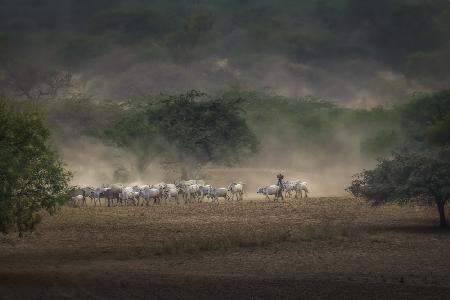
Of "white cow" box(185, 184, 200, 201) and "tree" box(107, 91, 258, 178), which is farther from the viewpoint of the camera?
"tree" box(107, 91, 258, 178)

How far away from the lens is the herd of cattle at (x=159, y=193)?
50.2m

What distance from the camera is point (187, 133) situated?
67.6 meters

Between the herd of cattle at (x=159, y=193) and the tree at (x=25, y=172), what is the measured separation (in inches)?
940

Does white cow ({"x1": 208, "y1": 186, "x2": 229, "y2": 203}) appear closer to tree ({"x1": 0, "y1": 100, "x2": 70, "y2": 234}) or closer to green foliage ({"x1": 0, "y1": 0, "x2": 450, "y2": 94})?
tree ({"x1": 0, "y1": 100, "x2": 70, "y2": 234})

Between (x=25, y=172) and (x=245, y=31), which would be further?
(x=245, y=31)

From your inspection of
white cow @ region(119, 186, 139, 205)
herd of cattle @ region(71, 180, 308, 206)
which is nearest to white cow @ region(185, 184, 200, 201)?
herd of cattle @ region(71, 180, 308, 206)

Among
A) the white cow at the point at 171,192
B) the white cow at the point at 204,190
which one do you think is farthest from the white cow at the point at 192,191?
the white cow at the point at 171,192

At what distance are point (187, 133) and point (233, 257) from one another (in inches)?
1609

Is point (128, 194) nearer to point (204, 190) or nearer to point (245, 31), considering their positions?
point (204, 190)

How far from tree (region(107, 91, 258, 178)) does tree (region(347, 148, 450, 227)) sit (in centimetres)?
3342

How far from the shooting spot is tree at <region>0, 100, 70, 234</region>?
77.9 ft

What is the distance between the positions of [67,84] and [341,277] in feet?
387

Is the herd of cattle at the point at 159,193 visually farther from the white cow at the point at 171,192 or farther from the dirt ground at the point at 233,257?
the dirt ground at the point at 233,257

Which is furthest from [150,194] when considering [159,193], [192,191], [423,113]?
[423,113]
